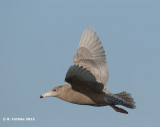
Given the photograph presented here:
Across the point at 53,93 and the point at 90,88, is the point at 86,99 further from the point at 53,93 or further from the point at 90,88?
the point at 53,93

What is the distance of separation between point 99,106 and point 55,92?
3.59 ft

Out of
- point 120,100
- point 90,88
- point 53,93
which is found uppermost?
point 90,88

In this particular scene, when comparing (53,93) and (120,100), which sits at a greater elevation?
(53,93)

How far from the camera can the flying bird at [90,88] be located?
864cm

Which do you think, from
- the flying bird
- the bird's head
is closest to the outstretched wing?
the flying bird

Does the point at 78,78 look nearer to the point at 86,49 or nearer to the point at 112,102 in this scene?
the point at 112,102

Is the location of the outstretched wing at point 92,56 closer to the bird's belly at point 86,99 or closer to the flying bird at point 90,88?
the flying bird at point 90,88

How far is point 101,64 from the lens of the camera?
11.3 meters

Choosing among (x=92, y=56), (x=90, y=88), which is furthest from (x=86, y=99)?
(x=92, y=56)

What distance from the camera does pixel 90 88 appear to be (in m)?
9.29

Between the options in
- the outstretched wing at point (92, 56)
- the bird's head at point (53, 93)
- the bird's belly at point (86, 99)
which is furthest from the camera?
the outstretched wing at point (92, 56)

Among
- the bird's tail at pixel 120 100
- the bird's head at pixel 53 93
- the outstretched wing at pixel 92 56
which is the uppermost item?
the outstretched wing at pixel 92 56

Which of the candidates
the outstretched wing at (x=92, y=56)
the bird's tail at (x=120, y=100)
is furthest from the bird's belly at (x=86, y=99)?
the outstretched wing at (x=92, y=56)

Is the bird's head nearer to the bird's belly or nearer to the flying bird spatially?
the flying bird
